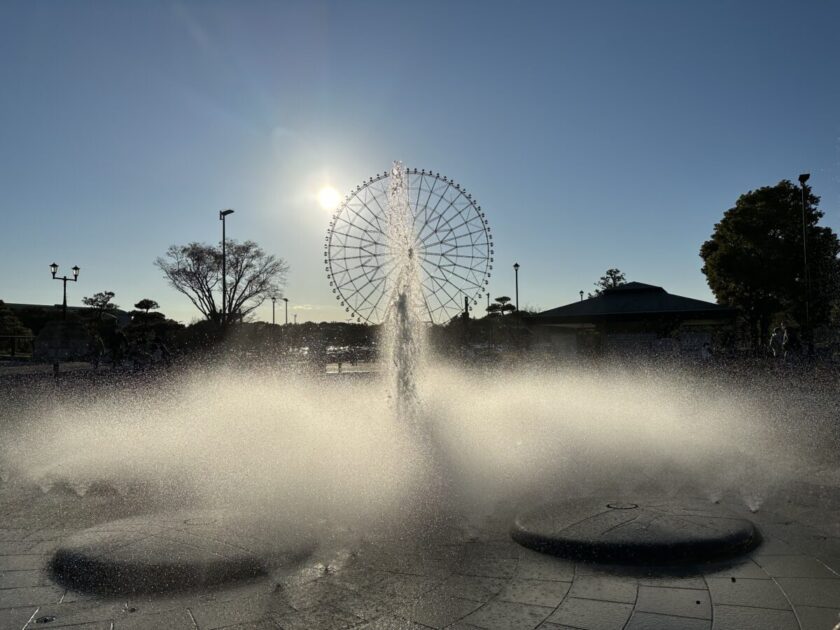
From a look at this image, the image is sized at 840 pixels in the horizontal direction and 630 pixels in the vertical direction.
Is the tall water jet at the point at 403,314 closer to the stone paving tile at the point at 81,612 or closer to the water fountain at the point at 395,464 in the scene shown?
the water fountain at the point at 395,464

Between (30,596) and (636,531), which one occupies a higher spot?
(636,531)

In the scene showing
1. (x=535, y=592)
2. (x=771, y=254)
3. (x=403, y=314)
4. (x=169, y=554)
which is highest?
(x=771, y=254)

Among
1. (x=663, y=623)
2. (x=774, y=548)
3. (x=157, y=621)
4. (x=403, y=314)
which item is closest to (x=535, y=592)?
(x=663, y=623)

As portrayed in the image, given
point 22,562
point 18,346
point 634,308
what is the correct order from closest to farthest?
point 22,562 → point 634,308 → point 18,346

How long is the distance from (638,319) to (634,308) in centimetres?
98

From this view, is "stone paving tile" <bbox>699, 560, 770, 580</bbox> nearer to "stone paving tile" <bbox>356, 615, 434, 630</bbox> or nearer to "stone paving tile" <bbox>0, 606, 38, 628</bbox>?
"stone paving tile" <bbox>356, 615, 434, 630</bbox>

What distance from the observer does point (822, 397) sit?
16.2 m

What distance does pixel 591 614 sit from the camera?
4.31 meters

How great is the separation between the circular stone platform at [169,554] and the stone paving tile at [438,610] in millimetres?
1518

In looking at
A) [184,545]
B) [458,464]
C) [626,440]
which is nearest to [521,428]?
[626,440]

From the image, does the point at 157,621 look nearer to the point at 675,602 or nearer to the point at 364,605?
the point at 364,605

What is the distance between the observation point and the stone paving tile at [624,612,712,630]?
4020 mm

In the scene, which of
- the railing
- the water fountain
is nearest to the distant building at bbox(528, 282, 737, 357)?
the water fountain

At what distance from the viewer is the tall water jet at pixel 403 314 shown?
1348cm
